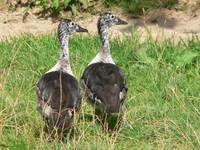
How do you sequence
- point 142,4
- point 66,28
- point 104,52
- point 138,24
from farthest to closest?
point 142,4 < point 138,24 < point 104,52 < point 66,28

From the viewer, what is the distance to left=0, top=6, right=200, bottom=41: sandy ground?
10.5m

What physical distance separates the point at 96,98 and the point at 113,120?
1.58ft

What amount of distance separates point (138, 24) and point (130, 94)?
2.96 m

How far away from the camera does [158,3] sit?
451 inches

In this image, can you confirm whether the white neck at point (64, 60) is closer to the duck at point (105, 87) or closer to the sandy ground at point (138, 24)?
the duck at point (105, 87)

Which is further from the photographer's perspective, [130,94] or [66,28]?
[130,94]

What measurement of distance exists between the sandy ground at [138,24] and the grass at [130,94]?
0.98m

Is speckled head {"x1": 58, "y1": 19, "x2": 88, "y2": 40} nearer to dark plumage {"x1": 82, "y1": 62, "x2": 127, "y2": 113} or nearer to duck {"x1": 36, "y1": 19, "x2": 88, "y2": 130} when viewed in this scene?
dark plumage {"x1": 82, "y1": 62, "x2": 127, "y2": 113}

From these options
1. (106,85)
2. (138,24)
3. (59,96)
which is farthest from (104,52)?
(138,24)

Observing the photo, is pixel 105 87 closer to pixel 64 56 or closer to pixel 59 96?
pixel 59 96

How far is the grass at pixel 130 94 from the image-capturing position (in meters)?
6.63

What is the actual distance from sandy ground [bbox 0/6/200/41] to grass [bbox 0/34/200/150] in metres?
0.98

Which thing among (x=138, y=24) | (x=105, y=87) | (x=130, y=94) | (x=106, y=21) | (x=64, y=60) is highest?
(x=106, y=21)

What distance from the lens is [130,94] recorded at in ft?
26.9
